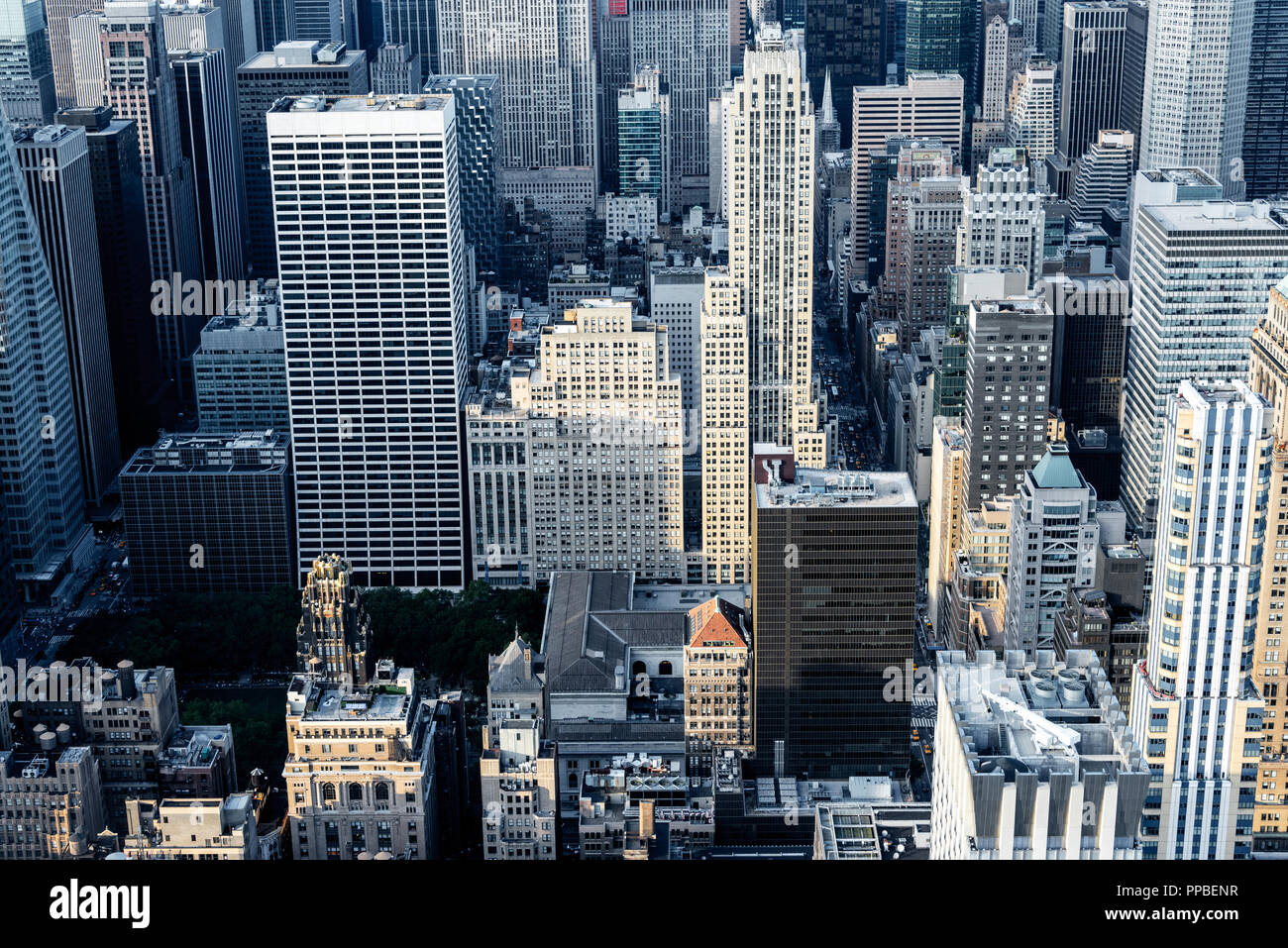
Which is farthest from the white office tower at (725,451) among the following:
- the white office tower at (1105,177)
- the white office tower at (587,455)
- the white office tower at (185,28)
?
the white office tower at (185,28)

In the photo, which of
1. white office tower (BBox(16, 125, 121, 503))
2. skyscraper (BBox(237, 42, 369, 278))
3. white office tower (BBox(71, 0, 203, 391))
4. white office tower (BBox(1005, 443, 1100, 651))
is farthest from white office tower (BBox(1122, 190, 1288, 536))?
white office tower (BBox(71, 0, 203, 391))

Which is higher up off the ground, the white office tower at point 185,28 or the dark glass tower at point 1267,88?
the white office tower at point 185,28

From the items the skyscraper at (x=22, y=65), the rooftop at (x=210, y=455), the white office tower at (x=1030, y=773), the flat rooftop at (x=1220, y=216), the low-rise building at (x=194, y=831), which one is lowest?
the low-rise building at (x=194, y=831)

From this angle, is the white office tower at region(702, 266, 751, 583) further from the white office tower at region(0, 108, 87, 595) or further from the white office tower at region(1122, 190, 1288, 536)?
the white office tower at region(0, 108, 87, 595)

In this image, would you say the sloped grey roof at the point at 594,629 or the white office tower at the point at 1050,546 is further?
the sloped grey roof at the point at 594,629

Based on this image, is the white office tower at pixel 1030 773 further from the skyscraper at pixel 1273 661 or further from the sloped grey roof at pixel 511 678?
the sloped grey roof at pixel 511 678

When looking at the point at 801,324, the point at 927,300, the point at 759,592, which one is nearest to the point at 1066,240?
the point at 927,300
